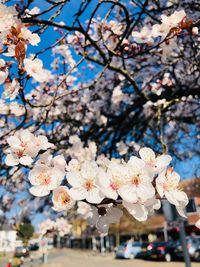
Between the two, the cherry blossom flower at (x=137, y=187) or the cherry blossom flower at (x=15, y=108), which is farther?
the cherry blossom flower at (x=15, y=108)

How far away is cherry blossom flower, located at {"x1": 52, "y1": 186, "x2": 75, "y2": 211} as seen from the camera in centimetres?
150

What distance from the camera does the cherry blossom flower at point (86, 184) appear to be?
4.58ft

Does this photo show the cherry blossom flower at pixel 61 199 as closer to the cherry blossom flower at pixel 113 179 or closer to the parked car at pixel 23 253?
the cherry blossom flower at pixel 113 179

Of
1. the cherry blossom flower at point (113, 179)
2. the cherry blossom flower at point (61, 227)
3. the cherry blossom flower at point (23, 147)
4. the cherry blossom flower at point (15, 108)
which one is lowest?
the cherry blossom flower at point (61, 227)

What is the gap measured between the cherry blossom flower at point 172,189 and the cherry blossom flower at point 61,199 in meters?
0.39

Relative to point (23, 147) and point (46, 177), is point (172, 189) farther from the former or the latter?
point (23, 147)

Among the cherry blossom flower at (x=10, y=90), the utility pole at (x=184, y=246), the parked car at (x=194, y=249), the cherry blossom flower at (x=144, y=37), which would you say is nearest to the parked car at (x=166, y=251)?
the parked car at (x=194, y=249)

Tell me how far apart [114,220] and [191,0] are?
12.5ft

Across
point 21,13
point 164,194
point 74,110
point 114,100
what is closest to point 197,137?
point 114,100

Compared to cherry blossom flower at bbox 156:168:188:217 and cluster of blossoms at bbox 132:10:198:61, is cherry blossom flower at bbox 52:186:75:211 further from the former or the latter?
cluster of blossoms at bbox 132:10:198:61

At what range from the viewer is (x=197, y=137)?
755 cm

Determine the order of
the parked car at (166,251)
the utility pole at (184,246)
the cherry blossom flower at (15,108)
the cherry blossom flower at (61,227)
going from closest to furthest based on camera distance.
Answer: the cherry blossom flower at (15,108)
the utility pole at (184,246)
the cherry blossom flower at (61,227)
the parked car at (166,251)

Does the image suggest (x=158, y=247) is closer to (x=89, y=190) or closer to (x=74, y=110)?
(x=74, y=110)

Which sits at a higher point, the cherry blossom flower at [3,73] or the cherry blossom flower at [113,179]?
the cherry blossom flower at [3,73]
